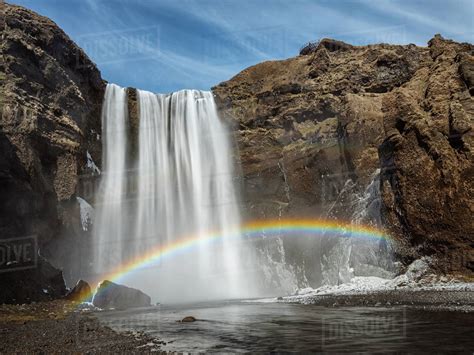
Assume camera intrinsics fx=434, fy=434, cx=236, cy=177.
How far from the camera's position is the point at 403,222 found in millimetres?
31156

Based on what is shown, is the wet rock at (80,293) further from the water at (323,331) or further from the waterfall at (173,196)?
the water at (323,331)

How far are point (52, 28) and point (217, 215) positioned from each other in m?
24.8

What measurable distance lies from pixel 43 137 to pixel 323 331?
30.0 m

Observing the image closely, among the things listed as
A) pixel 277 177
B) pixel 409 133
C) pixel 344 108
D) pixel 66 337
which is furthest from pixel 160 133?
pixel 66 337

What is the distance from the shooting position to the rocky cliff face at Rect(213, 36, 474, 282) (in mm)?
29406

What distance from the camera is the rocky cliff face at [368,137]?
2941cm

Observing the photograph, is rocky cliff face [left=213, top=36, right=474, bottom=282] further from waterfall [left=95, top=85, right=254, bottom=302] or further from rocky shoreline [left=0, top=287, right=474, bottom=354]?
rocky shoreline [left=0, top=287, right=474, bottom=354]

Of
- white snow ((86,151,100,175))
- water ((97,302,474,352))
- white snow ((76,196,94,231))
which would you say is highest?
white snow ((86,151,100,175))

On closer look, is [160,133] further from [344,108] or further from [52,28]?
[344,108]

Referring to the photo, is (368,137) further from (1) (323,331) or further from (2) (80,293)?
(1) (323,331)

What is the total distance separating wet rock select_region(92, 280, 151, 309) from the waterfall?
33.6 feet

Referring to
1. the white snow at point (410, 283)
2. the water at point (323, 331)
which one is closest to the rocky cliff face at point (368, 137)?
the white snow at point (410, 283)

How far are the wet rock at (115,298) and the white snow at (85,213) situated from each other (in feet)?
A: 39.2

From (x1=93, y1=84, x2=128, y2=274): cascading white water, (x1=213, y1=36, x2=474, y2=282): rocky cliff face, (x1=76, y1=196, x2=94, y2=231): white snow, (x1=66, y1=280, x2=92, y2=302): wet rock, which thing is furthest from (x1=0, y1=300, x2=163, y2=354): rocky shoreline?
(x1=213, y1=36, x2=474, y2=282): rocky cliff face
